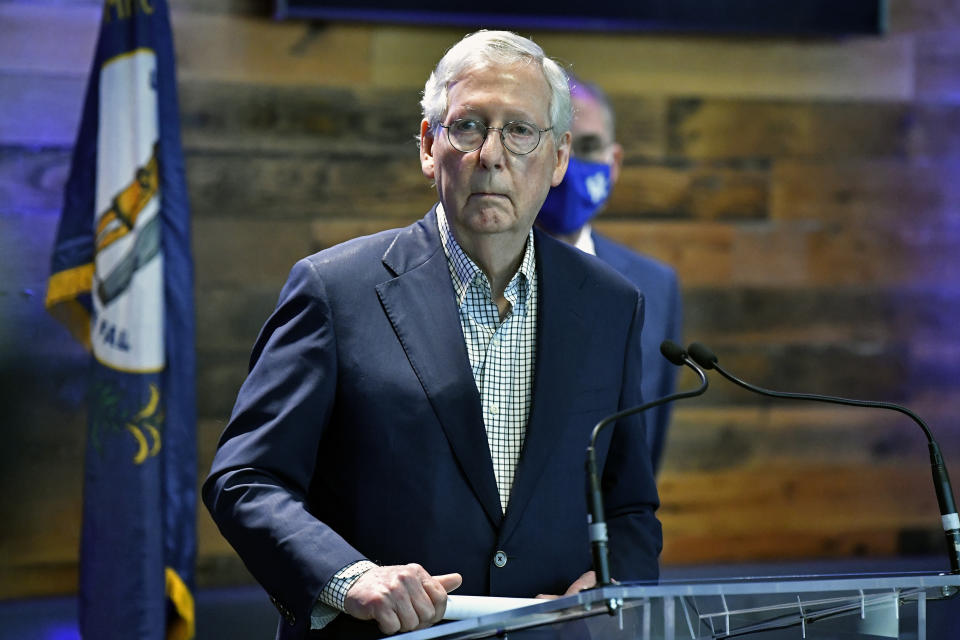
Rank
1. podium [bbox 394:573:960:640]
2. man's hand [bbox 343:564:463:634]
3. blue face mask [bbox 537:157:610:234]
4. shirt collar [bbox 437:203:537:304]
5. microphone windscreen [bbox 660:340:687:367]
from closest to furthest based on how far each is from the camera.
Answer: podium [bbox 394:573:960:640]
man's hand [bbox 343:564:463:634]
microphone windscreen [bbox 660:340:687:367]
shirt collar [bbox 437:203:537:304]
blue face mask [bbox 537:157:610:234]

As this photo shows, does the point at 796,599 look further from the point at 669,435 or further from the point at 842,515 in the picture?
the point at 842,515

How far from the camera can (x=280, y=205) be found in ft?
10.8

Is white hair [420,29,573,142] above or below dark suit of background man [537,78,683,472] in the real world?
above

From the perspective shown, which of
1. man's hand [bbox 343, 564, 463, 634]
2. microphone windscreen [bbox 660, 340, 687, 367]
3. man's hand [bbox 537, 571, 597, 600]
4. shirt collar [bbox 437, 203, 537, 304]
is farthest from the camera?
shirt collar [bbox 437, 203, 537, 304]

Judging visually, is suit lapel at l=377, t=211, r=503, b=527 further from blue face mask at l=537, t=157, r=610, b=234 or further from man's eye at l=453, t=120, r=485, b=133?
blue face mask at l=537, t=157, r=610, b=234

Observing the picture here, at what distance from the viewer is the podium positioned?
1276mm

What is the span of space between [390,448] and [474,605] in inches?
10.3

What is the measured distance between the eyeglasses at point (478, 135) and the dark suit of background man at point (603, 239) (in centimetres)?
124

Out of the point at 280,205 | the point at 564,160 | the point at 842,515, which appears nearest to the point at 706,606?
the point at 564,160

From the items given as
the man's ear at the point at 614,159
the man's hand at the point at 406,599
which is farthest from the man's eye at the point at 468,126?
the man's ear at the point at 614,159

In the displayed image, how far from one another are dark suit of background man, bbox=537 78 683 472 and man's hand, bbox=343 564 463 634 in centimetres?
153

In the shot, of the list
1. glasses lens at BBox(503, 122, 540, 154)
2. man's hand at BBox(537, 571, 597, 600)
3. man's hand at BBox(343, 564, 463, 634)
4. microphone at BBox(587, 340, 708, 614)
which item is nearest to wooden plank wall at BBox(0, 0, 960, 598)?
glasses lens at BBox(503, 122, 540, 154)

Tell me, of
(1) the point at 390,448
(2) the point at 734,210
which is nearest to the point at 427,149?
(1) the point at 390,448

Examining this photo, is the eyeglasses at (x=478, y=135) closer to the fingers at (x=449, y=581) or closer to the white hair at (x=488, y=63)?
the white hair at (x=488, y=63)
